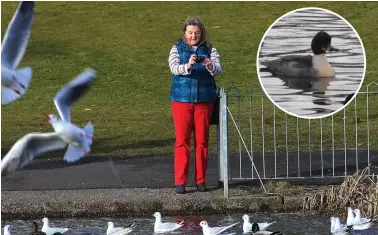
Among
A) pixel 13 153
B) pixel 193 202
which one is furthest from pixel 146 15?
pixel 13 153

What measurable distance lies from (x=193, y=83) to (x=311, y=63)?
244 centimetres

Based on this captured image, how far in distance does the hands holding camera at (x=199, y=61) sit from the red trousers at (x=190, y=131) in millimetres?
755

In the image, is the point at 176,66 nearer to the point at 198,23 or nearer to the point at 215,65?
the point at 215,65

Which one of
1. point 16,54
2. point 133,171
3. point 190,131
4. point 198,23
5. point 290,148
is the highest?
point 198,23

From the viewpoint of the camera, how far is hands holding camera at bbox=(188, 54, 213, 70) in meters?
8.98

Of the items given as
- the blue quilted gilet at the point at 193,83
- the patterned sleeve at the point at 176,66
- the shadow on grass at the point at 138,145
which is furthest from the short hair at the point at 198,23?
the shadow on grass at the point at 138,145

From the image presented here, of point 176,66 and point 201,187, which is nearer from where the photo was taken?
point 176,66

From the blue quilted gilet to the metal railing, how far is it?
23 cm

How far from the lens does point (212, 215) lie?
9914 mm

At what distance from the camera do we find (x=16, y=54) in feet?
17.0

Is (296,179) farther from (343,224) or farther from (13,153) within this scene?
(13,153)

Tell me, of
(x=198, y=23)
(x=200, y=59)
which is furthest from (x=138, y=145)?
(x=200, y=59)

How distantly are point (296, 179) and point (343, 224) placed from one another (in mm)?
1682

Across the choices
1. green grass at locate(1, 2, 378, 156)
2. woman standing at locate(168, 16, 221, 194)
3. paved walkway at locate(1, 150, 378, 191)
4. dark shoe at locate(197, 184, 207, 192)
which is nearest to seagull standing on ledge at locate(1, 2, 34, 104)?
woman standing at locate(168, 16, 221, 194)
